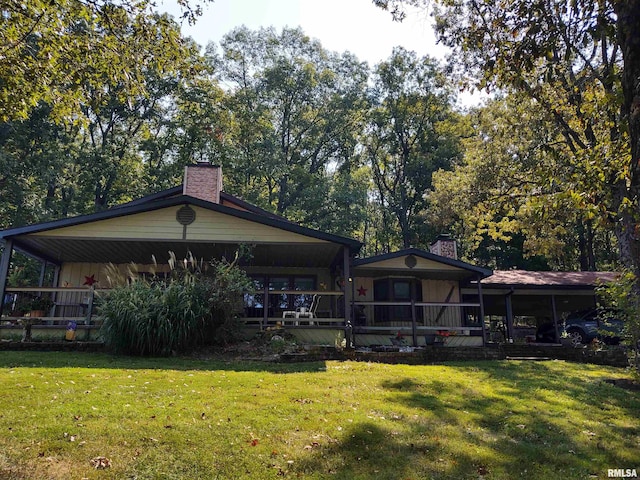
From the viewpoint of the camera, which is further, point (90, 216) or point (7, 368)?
point (90, 216)

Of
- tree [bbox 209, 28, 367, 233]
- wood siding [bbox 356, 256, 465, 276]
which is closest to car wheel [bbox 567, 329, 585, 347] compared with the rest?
wood siding [bbox 356, 256, 465, 276]

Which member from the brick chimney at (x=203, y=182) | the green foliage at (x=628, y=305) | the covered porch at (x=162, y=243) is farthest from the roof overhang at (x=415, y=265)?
the green foliage at (x=628, y=305)

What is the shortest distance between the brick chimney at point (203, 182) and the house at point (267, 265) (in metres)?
0.03

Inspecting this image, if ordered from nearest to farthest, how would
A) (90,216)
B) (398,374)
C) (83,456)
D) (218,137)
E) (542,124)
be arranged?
(83,456), (398,374), (90,216), (542,124), (218,137)

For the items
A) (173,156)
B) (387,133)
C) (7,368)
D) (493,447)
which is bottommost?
(493,447)

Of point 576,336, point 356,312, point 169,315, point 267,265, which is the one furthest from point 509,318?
point 169,315

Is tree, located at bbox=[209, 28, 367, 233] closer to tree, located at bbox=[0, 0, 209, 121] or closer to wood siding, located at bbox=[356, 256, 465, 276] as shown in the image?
wood siding, located at bbox=[356, 256, 465, 276]

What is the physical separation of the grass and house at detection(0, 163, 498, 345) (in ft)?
14.8

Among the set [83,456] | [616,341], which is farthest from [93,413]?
[616,341]

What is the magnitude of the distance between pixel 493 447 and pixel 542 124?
12654mm

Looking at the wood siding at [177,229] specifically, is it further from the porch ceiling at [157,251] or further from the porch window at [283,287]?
the porch window at [283,287]

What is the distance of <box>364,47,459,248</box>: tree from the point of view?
3281 cm

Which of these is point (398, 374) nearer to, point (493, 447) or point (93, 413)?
point (493, 447)

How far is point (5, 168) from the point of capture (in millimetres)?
20844
